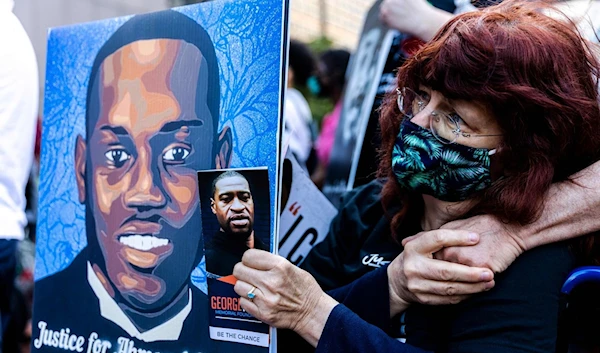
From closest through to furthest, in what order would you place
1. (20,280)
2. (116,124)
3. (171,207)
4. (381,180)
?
1. (171,207)
2. (116,124)
3. (381,180)
4. (20,280)

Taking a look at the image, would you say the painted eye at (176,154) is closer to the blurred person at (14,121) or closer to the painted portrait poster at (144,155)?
the painted portrait poster at (144,155)

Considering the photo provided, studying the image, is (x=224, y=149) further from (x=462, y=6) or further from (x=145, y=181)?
(x=462, y=6)

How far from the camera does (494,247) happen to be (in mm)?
1359

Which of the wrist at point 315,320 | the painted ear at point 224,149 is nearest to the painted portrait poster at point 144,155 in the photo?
the painted ear at point 224,149

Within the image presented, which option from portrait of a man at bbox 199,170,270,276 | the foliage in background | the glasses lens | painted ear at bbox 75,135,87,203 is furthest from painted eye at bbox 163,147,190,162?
the foliage in background

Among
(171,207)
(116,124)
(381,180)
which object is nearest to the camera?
(171,207)

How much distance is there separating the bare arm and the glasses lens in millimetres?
178

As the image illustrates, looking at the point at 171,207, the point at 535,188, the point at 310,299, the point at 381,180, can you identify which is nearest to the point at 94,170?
the point at 171,207

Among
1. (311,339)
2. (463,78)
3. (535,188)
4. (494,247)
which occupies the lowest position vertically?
(311,339)

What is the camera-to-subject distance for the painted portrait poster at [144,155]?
145 cm

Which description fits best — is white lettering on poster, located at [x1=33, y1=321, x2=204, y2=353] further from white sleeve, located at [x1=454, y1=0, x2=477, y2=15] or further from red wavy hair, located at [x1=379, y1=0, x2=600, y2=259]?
white sleeve, located at [x1=454, y1=0, x2=477, y2=15]

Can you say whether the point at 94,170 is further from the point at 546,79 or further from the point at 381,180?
the point at 546,79

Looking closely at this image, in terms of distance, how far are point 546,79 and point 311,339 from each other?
0.73 meters

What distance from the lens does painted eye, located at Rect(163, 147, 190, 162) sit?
5.03 ft
